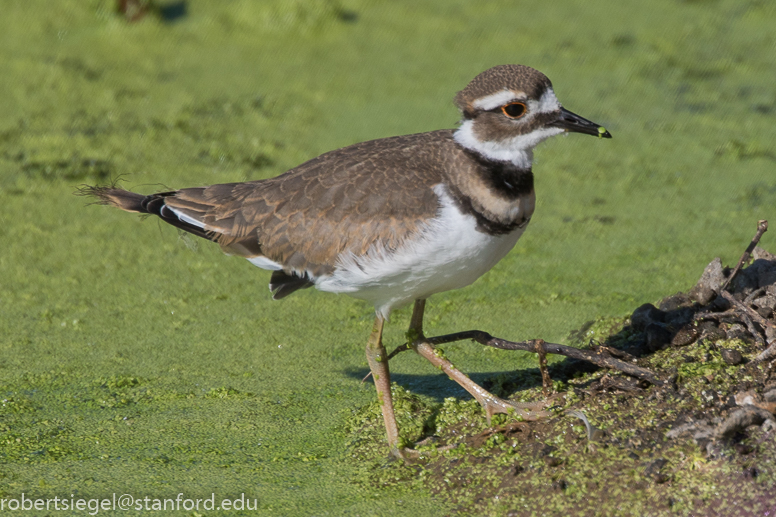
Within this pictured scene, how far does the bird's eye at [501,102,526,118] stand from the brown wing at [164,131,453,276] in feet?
0.96

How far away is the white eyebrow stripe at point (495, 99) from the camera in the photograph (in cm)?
369

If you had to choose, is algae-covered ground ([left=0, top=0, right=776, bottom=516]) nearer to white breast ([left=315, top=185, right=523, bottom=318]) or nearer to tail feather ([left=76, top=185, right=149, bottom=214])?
tail feather ([left=76, top=185, right=149, bottom=214])

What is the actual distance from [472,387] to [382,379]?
420 millimetres

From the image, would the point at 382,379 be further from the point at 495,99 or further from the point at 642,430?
the point at 495,99

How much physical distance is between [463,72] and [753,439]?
5.14 meters

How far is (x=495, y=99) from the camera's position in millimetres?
3711

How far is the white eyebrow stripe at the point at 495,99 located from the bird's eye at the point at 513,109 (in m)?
0.02

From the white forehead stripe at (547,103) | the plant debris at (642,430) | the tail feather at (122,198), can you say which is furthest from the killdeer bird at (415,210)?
the tail feather at (122,198)

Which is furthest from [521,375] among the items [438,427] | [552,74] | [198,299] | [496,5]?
[496,5]

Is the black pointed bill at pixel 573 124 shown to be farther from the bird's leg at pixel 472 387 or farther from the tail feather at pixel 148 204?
the tail feather at pixel 148 204

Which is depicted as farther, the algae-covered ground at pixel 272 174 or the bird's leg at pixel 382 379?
the algae-covered ground at pixel 272 174

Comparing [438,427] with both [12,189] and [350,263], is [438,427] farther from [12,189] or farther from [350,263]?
[12,189]

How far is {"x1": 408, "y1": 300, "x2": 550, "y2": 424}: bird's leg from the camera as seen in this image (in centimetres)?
371

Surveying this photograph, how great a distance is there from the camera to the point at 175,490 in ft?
12.1
